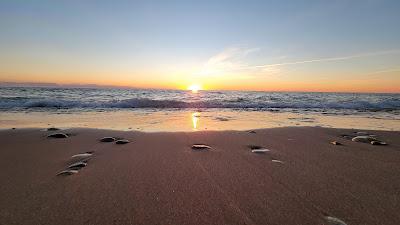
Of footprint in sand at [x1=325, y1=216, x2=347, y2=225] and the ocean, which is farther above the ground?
footprint in sand at [x1=325, y1=216, x2=347, y2=225]

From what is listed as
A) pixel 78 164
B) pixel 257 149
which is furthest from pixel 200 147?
pixel 78 164

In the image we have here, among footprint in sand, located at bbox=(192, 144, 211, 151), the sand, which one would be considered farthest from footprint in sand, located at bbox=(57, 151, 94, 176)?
footprint in sand, located at bbox=(192, 144, 211, 151)

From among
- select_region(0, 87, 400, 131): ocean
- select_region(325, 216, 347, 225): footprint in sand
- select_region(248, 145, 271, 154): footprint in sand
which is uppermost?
select_region(248, 145, 271, 154): footprint in sand

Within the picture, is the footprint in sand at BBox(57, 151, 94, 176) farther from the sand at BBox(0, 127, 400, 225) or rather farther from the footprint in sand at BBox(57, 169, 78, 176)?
the sand at BBox(0, 127, 400, 225)

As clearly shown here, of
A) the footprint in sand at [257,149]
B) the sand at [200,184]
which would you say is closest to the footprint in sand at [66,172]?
the sand at [200,184]

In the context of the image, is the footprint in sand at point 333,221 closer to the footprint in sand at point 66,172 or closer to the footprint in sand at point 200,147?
the footprint in sand at point 200,147

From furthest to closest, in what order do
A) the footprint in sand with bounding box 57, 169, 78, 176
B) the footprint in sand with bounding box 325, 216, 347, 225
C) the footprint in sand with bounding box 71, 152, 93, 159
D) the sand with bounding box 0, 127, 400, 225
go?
the footprint in sand with bounding box 71, 152, 93, 159, the footprint in sand with bounding box 57, 169, 78, 176, the sand with bounding box 0, 127, 400, 225, the footprint in sand with bounding box 325, 216, 347, 225

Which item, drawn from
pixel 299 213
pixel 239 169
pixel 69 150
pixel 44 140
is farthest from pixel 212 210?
pixel 44 140

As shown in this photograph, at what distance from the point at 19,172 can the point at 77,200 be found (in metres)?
1.48

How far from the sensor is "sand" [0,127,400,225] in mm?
2320

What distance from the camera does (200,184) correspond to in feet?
10.0

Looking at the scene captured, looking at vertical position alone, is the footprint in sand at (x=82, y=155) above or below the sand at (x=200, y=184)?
below

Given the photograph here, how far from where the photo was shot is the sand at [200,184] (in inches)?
91.4

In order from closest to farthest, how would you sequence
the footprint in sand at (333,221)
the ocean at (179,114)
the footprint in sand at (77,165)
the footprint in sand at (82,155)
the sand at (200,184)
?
the footprint in sand at (333,221), the sand at (200,184), the footprint in sand at (77,165), the footprint in sand at (82,155), the ocean at (179,114)
